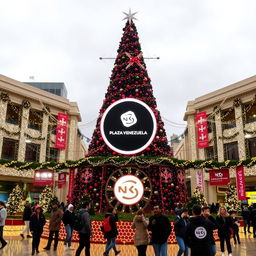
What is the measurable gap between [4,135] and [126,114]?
18.3 m

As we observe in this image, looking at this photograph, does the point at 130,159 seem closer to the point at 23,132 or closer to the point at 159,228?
the point at 159,228

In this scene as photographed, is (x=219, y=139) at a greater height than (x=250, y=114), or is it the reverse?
(x=250, y=114)

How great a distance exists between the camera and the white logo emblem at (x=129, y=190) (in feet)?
38.7

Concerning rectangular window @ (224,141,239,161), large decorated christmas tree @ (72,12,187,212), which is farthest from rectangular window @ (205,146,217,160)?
large decorated christmas tree @ (72,12,187,212)

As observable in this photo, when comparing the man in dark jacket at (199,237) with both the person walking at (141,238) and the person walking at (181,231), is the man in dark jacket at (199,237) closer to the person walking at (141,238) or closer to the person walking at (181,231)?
the person walking at (141,238)

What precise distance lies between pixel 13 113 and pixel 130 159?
22267 millimetres

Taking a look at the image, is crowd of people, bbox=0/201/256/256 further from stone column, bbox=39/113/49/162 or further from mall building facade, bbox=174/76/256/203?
stone column, bbox=39/113/49/162

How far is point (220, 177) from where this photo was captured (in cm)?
1702

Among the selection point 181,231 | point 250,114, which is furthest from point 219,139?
point 181,231

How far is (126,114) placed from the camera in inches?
518

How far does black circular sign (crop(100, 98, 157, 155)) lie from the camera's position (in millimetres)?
12641

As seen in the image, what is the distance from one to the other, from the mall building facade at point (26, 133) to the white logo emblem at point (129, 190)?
15702 millimetres

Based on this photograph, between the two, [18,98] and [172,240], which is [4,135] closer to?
[18,98]

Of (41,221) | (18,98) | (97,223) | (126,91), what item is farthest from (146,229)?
(18,98)
